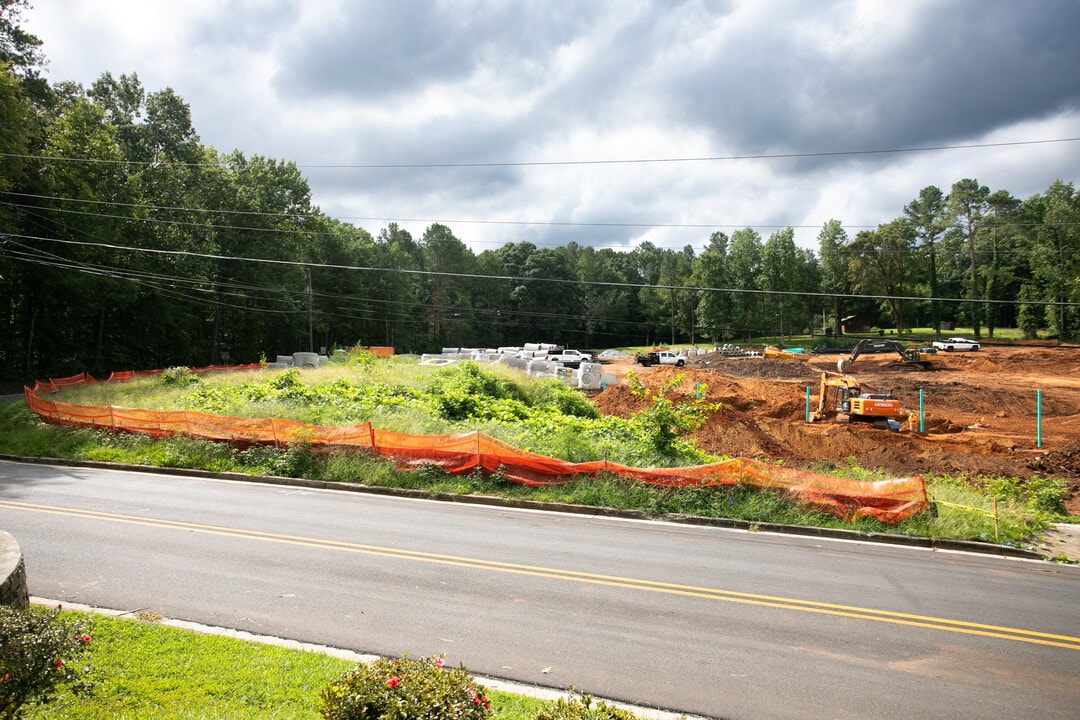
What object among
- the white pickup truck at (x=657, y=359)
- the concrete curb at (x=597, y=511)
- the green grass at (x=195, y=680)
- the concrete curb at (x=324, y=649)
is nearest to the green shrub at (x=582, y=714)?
the green grass at (x=195, y=680)

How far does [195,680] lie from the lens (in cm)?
559

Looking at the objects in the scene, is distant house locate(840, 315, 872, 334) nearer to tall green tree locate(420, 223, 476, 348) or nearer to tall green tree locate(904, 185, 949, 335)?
tall green tree locate(904, 185, 949, 335)

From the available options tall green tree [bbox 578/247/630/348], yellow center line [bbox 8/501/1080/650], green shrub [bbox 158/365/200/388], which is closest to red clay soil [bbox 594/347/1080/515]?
A: yellow center line [bbox 8/501/1080/650]

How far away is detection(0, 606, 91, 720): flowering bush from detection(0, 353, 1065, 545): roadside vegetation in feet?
31.7

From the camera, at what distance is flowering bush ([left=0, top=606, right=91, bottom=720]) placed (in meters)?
4.18

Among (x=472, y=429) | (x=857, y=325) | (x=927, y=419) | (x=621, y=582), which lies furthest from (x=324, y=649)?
(x=857, y=325)

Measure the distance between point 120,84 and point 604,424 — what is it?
4999 cm

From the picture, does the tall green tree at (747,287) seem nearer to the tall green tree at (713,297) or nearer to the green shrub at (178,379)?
the tall green tree at (713,297)

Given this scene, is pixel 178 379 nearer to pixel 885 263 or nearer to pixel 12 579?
pixel 12 579

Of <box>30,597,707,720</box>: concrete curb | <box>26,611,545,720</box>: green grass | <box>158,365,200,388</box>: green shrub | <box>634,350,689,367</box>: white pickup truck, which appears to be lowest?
<box>634,350,689,367</box>: white pickup truck

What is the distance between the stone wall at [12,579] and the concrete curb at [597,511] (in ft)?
28.4

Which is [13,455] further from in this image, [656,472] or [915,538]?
[915,538]

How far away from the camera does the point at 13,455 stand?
18.3 m

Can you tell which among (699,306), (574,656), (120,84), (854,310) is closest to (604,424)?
(574,656)
